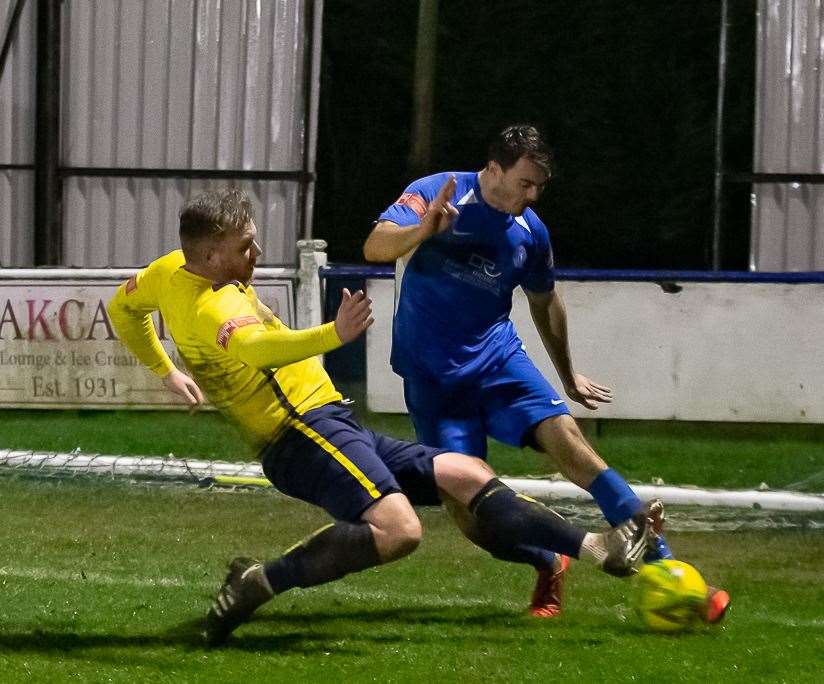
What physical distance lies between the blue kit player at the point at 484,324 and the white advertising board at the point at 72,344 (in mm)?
4853

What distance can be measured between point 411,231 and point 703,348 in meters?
4.95

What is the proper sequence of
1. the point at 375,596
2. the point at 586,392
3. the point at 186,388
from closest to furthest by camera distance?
the point at 186,388, the point at 375,596, the point at 586,392

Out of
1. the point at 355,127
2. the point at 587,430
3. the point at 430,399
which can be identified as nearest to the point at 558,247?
the point at 355,127

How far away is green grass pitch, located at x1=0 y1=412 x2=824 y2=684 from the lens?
5.20m

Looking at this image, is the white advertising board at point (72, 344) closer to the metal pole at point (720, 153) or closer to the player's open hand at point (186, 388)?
the metal pole at point (720, 153)

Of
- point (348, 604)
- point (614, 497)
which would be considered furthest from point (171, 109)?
point (614, 497)

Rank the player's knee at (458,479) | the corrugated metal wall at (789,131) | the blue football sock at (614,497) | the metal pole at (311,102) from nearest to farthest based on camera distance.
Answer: the player's knee at (458,479) → the blue football sock at (614,497) → the corrugated metal wall at (789,131) → the metal pole at (311,102)

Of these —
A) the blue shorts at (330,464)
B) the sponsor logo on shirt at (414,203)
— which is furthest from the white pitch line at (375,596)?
the sponsor logo on shirt at (414,203)

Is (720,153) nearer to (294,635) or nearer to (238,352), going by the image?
(294,635)

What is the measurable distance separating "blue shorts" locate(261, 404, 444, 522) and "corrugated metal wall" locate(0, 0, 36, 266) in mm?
9565

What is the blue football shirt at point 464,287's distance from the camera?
6324mm

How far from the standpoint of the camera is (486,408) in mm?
6355

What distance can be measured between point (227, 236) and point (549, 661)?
166cm

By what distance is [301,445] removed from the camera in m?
5.40
